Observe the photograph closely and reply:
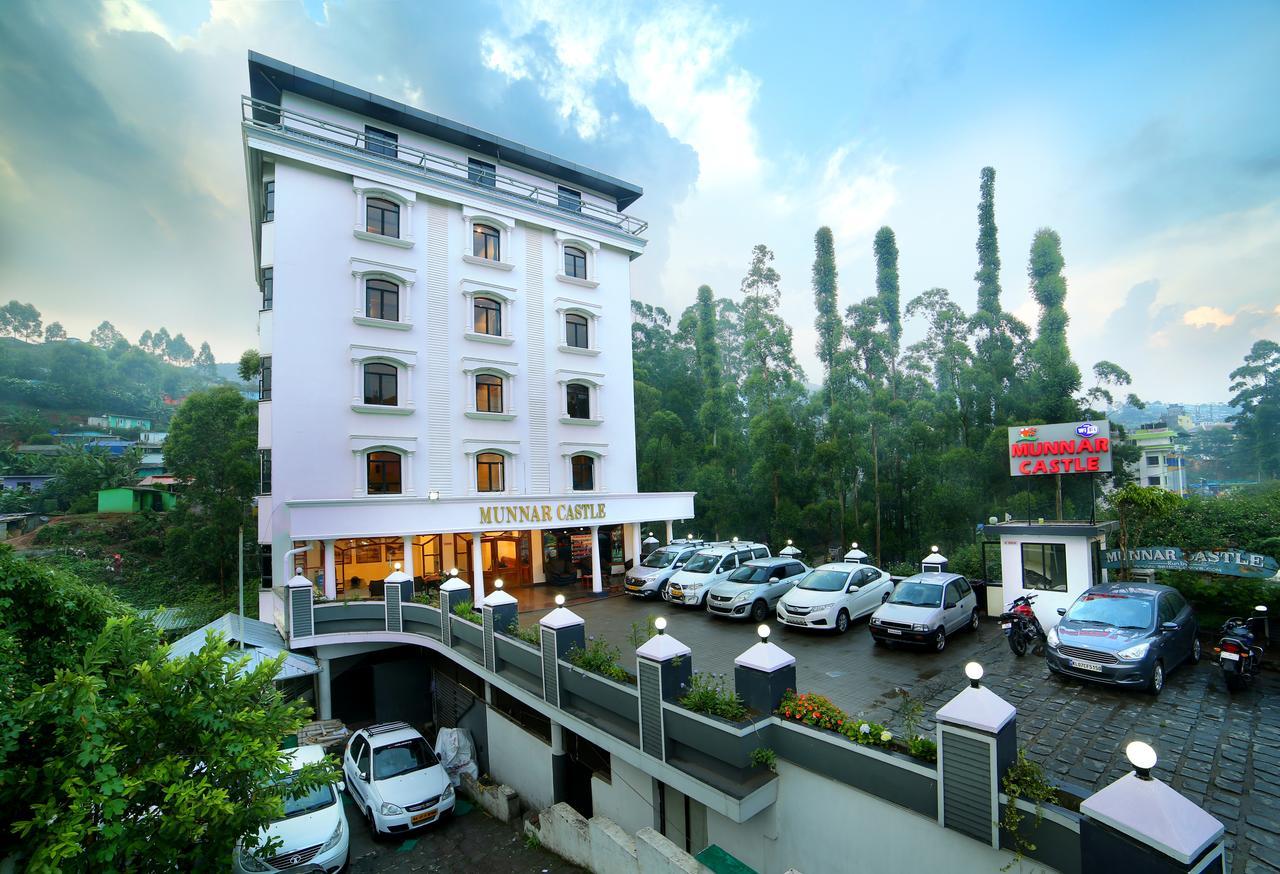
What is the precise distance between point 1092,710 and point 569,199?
78.9 feet

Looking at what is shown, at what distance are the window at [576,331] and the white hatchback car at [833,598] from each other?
45.8 feet

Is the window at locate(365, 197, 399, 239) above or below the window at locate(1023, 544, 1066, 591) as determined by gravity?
above

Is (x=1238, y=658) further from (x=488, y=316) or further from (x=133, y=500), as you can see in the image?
(x=133, y=500)

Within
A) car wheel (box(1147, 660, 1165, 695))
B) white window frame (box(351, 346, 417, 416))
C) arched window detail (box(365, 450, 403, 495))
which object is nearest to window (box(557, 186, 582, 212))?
white window frame (box(351, 346, 417, 416))

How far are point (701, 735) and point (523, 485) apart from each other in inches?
604

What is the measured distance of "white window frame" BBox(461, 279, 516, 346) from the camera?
21109mm

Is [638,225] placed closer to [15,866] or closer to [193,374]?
[15,866]

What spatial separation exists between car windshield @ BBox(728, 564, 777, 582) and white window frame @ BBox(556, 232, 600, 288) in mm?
13972

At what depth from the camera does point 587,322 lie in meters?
24.2

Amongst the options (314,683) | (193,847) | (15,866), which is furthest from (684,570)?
(15,866)

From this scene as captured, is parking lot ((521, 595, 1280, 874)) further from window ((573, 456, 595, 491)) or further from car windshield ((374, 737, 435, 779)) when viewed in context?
window ((573, 456, 595, 491))

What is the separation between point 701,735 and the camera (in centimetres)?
742

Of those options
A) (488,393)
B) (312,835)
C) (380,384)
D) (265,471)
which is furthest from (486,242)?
(312,835)

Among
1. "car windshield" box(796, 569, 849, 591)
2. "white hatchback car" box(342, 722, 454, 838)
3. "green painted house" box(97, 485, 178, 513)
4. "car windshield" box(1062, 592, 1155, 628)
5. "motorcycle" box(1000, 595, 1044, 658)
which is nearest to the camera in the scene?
"car windshield" box(1062, 592, 1155, 628)
